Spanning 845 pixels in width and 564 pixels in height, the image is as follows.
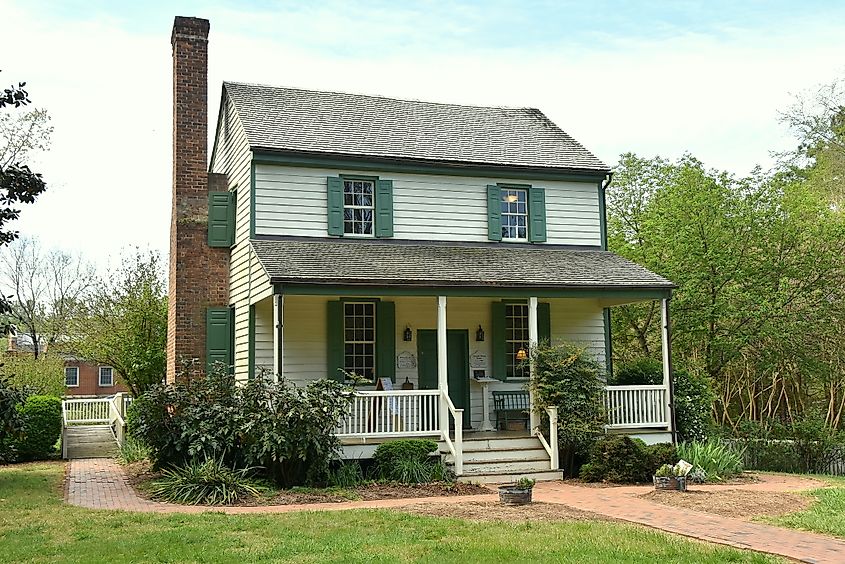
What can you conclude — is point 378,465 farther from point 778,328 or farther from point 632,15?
point 778,328

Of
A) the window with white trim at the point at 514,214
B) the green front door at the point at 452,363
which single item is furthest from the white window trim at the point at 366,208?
the window with white trim at the point at 514,214

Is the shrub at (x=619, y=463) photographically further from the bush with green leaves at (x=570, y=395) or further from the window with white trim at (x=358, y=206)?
the window with white trim at (x=358, y=206)

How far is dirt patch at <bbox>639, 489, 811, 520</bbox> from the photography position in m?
11.3

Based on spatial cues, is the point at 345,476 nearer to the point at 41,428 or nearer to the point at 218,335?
the point at 218,335

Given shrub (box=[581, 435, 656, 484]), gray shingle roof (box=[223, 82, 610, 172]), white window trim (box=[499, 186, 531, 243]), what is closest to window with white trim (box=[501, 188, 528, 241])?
white window trim (box=[499, 186, 531, 243])

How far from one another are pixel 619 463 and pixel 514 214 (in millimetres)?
6138

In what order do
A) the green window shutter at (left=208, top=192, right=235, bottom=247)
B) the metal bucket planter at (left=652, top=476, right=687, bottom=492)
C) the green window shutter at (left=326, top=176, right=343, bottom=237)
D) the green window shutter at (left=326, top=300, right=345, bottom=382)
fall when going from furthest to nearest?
the green window shutter at (left=208, top=192, right=235, bottom=247) < the green window shutter at (left=326, top=176, right=343, bottom=237) < the green window shutter at (left=326, top=300, right=345, bottom=382) < the metal bucket planter at (left=652, top=476, right=687, bottom=492)

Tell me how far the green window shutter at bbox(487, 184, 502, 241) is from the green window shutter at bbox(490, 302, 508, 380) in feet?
4.76

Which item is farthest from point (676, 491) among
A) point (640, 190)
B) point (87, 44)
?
point (640, 190)

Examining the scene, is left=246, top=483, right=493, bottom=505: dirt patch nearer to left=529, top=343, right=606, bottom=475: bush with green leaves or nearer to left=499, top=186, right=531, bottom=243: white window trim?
left=529, top=343, right=606, bottom=475: bush with green leaves

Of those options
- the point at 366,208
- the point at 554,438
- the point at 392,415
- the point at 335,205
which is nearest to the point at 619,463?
the point at 554,438

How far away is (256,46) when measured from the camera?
15.3 m

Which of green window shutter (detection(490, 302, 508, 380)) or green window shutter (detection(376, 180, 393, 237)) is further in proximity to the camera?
green window shutter (detection(490, 302, 508, 380))

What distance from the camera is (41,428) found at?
63.1 ft
